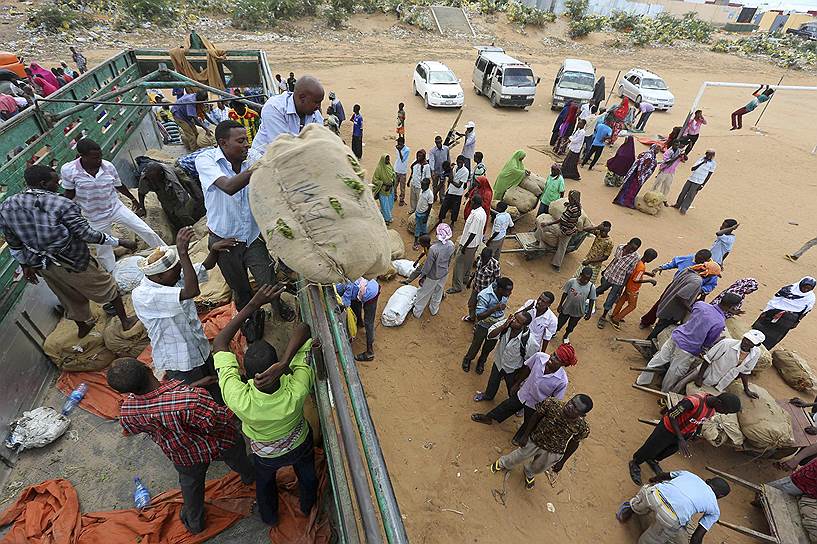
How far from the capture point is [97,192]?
4496 mm

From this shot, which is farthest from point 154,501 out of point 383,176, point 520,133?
point 520,133

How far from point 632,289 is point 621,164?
256 inches

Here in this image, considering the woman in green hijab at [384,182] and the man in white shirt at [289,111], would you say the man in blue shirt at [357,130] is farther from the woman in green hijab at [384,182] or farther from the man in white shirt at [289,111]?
the man in white shirt at [289,111]

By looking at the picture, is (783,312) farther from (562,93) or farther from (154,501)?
(562,93)

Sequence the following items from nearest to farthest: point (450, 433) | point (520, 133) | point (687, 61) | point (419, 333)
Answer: point (450, 433), point (419, 333), point (520, 133), point (687, 61)

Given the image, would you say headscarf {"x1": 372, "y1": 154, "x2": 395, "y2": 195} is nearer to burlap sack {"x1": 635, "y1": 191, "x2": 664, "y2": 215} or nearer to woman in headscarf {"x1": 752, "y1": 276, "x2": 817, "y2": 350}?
woman in headscarf {"x1": 752, "y1": 276, "x2": 817, "y2": 350}

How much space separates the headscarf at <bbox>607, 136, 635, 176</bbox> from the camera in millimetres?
11148

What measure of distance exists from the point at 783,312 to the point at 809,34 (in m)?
48.6

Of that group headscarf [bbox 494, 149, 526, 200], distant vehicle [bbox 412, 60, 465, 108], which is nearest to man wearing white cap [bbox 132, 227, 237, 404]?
headscarf [bbox 494, 149, 526, 200]

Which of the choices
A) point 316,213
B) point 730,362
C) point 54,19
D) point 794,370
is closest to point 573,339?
point 730,362

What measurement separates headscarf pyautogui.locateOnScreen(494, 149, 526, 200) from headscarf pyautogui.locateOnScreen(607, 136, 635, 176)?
4.13 metres

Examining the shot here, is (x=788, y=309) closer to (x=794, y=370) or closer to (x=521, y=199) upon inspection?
(x=794, y=370)

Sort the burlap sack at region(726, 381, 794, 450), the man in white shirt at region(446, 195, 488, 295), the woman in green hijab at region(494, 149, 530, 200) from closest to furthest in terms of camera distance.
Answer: the burlap sack at region(726, 381, 794, 450), the man in white shirt at region(446, 195, 488, 295), the woman in green hijab at region(494, 149, 530, 200)

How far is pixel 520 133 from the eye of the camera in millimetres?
15258
